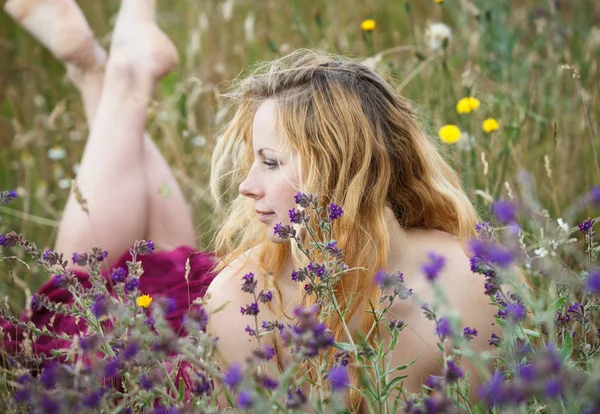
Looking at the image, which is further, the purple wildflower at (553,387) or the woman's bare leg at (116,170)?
the woman's bare leg at (116,170)

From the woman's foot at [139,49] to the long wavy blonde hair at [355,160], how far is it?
844mm

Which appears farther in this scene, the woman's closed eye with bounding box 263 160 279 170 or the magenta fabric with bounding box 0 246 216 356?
the magenta fabric with bounding box 0 246 216 356

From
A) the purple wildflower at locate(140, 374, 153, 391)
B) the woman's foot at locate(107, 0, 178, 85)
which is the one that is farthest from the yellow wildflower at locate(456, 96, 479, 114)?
the purple wildflower at locate(140, 374, 153, 391)

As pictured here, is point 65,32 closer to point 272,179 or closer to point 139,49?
point 139,49

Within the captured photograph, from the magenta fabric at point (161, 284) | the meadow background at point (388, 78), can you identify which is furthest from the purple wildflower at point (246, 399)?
the magenta fabric at point (161, 284)

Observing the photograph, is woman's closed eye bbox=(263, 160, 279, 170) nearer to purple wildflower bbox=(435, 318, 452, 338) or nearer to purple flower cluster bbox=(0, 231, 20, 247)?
purple flower cluster bbox=(0, 231, 20, 247)

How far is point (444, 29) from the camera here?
2766mm

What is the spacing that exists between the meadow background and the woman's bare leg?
0.41 feet

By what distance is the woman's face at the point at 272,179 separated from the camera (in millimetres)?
1606

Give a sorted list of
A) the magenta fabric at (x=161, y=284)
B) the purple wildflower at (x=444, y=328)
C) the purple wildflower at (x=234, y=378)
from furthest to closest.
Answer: the magenta fabric at (x=161, y=284), the purple wildflower at (x=444, y=328), the purple wildflower at (x=234, y=378)

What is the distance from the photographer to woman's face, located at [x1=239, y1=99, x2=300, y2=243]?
5.27 feet

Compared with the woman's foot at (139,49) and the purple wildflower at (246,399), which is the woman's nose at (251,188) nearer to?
the purple wildflower at (246,399)

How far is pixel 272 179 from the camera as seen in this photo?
1620 millimetres

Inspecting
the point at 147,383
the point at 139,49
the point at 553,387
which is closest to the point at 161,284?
the point at 139,49
